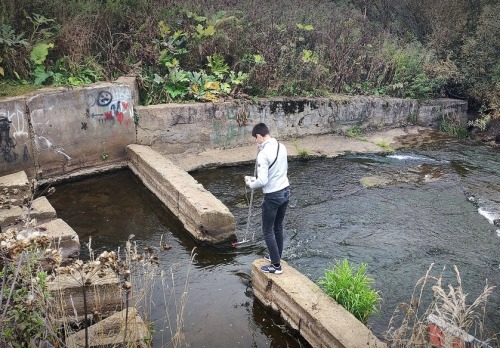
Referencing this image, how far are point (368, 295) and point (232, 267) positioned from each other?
2.28 meters

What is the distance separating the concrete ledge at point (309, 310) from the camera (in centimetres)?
500

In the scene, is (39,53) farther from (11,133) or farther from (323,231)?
(323,231)

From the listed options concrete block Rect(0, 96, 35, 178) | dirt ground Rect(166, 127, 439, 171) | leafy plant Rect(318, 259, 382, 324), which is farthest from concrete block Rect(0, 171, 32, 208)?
leafy plant Rect(318, 259, 382, 324)

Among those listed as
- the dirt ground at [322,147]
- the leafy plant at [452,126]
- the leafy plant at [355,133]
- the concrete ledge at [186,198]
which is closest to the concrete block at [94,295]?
the concrete ledge at [186,198]

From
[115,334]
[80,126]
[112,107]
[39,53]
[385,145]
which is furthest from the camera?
[385,145]

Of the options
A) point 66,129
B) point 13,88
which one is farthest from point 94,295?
point 13,88

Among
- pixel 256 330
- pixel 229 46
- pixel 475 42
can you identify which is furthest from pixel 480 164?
pixel 256 330

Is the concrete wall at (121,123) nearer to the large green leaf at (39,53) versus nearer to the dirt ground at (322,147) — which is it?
the dirt ground at (322,147)

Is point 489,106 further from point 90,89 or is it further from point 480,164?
point 90,89

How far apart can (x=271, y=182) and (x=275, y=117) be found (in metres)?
6.88

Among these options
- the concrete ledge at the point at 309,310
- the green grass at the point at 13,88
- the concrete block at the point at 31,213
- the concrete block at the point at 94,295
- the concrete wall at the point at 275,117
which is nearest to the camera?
the concrete ledge at the point at 309,310

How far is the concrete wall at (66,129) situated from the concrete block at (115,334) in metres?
5.76

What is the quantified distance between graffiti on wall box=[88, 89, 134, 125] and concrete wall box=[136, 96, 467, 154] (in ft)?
1.12

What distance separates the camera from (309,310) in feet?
17.8
